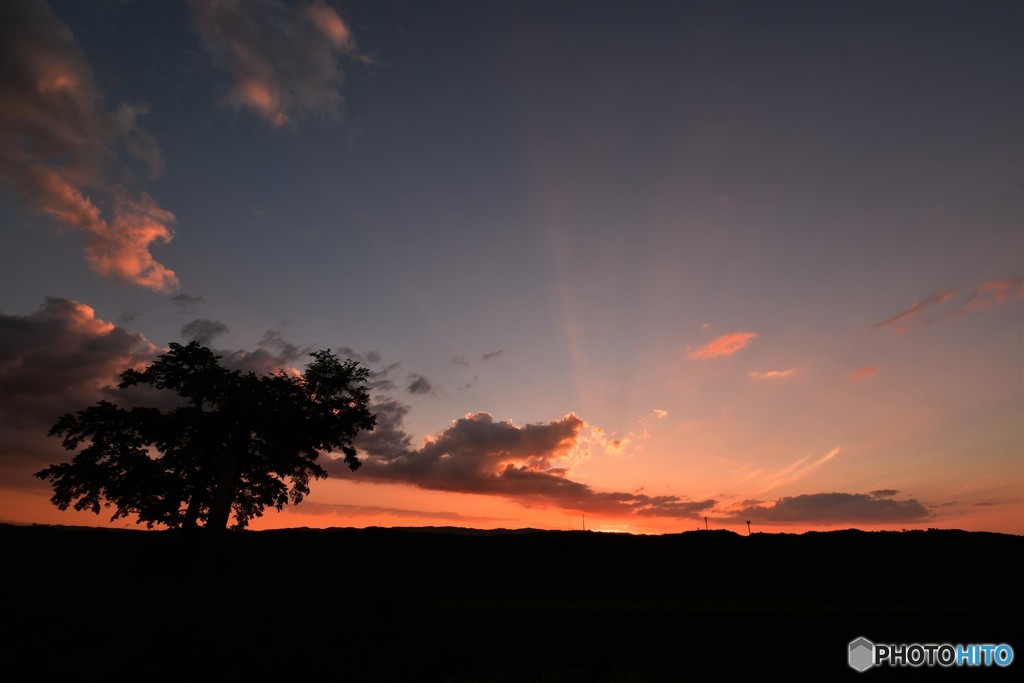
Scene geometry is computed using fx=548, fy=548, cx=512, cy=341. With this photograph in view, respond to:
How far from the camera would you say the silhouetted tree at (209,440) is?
103ft

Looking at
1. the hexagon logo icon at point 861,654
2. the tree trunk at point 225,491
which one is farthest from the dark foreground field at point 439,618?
the tree trunk at point 225,491

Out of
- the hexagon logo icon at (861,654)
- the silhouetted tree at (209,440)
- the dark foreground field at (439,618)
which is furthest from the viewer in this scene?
the silhouetted tree at (209,440)

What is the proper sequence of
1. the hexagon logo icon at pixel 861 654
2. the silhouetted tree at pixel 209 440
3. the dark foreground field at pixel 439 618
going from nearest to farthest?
the dark foreground field at pixel 439 618 < the hexagon logo icon at pixel 861 654 < the silhouetted tree at pixel 209 440

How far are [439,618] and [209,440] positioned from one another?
21417 mm

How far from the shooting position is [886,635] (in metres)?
20.7

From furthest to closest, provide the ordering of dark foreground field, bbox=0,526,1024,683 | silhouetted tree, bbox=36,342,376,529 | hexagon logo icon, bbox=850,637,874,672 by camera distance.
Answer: silhouetted tree, bbox=36,342,376,529, hexagon logo icon, bbox=850,637,874,672, dark foreground field, bbox=0,526,1024,683

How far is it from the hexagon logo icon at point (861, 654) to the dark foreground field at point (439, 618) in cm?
33

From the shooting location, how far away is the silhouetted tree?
1232 inches

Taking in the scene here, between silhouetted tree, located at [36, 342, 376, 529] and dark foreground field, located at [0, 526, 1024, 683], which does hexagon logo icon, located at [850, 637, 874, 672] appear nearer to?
dark foreground field, located at [0, 526, 1024, 683]

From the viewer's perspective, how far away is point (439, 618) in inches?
790

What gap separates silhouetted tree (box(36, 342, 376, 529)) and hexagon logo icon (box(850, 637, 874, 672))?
1111 inches

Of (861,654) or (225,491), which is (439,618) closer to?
(861,654)

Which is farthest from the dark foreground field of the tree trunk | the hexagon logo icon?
the tree trunk

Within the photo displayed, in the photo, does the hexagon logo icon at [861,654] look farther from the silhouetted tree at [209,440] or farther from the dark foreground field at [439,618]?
the silhouetted tree at [209,440]
